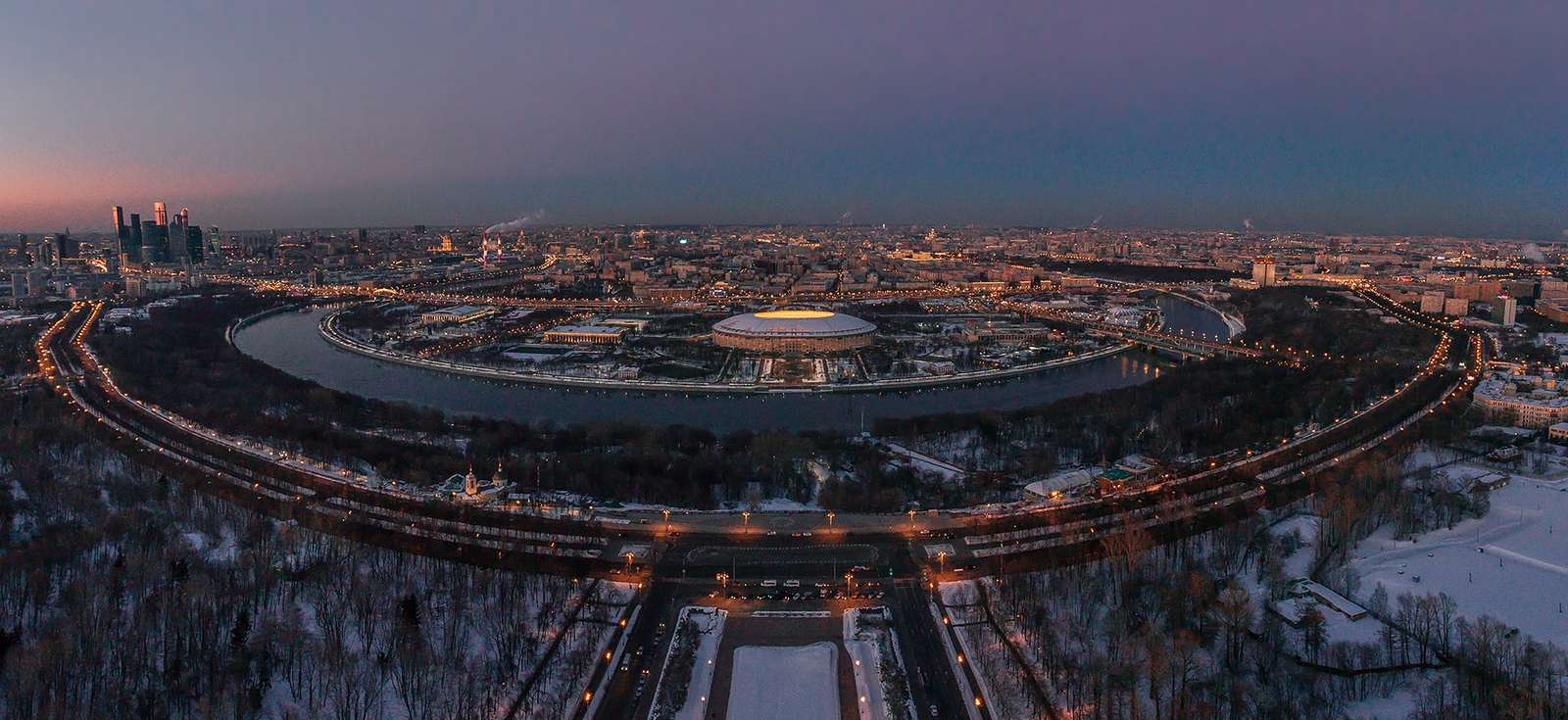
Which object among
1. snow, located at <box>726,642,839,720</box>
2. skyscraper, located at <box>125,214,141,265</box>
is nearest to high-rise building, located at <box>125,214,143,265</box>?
skyscraper, located at <box>125,214,141,265</box>

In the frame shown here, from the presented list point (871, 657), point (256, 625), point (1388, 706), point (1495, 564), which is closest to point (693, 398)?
point (256, 625)

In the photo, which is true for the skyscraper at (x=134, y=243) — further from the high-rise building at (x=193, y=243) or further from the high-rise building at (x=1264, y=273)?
the high-rise building at (x=1264, y=273)

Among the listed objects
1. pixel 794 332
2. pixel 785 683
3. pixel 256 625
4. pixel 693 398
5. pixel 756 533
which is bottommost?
pixel 785 683

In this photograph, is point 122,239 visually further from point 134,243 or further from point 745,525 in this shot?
point 745,525

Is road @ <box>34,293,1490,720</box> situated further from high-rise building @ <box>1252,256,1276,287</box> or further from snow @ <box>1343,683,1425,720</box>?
high-rise building @ <box>1252,256,1276,287</box>

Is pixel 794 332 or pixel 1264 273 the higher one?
pixel 1264 273

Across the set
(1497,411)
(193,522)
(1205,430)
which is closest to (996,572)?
(1205,430)
